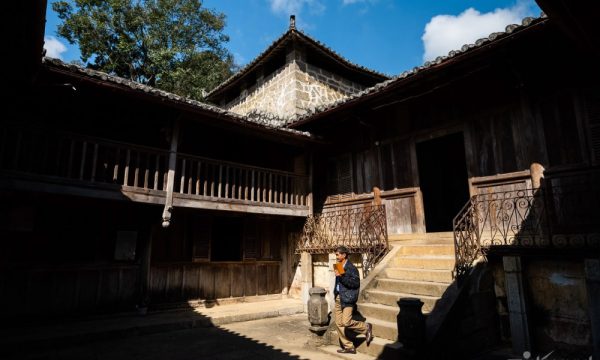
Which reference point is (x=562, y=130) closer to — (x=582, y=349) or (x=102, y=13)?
(x=582, y=349)

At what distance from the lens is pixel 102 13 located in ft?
63.5

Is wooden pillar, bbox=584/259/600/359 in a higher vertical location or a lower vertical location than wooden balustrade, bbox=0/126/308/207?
lower

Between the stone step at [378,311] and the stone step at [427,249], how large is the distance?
1.83 m

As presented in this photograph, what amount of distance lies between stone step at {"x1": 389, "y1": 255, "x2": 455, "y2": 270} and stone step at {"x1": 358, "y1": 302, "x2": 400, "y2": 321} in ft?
4.36

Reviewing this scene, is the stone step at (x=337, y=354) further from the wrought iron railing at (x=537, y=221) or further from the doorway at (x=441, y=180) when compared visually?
the doorway at (x=441, y=180)

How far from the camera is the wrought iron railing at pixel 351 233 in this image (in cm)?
830

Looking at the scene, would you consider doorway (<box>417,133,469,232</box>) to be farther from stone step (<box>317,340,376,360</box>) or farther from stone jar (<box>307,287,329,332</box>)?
stone step (<box>317,340,376,360</box>)

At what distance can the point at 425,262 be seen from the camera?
7082mm

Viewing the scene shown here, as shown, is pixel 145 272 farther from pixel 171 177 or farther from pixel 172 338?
pixel 171 177

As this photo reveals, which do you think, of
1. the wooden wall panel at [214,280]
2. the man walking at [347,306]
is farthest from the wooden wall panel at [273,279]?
the man walking at [347,306]

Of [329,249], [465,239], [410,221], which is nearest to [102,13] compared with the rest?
[329,249]

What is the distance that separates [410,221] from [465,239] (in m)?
2.69

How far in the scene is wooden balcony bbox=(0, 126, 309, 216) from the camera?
636 centimetres

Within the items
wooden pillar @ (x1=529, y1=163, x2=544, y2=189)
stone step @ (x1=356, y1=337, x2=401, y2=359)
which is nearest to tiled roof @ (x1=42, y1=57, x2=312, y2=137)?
stone step @ (x1=356, y1=337, x2=401, y2=359)
